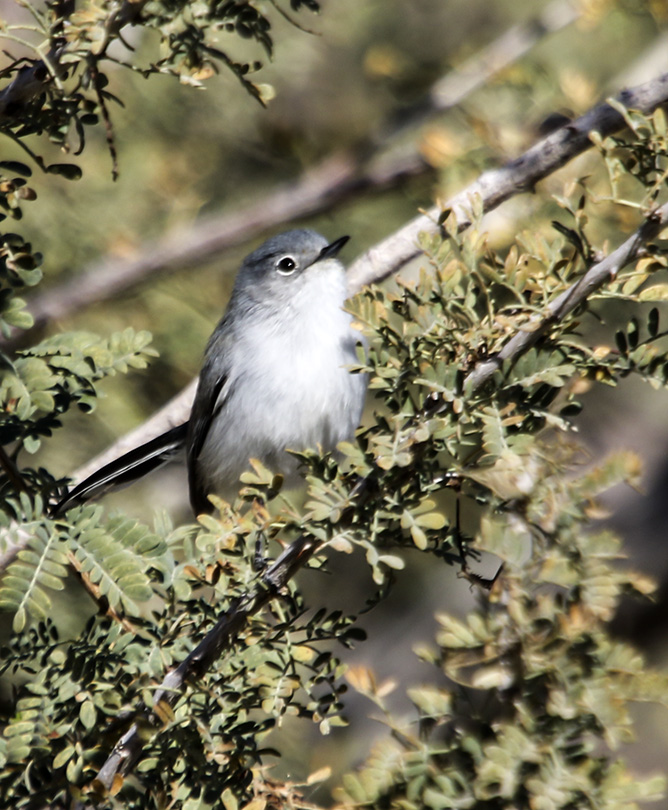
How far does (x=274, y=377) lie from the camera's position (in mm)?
3443

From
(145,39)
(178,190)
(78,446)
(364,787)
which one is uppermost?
(145,39)

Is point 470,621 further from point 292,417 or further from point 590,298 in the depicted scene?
point 292,417

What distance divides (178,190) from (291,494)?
165 cm

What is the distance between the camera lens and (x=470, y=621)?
122 cm

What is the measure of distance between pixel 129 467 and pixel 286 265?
53.7 inches

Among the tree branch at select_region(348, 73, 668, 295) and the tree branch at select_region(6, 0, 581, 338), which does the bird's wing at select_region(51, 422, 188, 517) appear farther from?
the tree branch at select_region(348, 73, 668, 295)

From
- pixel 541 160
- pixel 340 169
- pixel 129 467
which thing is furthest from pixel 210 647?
pixel 340 169

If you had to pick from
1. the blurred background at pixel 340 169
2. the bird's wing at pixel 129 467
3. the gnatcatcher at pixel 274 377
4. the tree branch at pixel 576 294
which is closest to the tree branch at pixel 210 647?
the tree branch at pixel 576 294

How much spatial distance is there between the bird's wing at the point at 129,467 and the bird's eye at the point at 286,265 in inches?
34.9

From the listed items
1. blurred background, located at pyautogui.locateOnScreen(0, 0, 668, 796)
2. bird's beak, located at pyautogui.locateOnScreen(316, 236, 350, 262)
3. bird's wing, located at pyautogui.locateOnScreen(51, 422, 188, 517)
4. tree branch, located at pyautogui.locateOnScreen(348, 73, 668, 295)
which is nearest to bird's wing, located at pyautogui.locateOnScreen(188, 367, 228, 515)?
bird's wing, located at pyautogui.locateOnScreen(51, 422, 188, 517)

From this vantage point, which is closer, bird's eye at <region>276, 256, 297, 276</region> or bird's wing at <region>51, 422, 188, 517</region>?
bird's wing at <region>51, 422, 188, 517</region>

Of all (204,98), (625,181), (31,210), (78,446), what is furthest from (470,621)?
(204,98)

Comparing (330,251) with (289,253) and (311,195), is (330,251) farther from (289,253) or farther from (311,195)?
(311,195)

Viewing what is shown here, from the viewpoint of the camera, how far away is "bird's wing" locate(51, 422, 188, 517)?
8.63 ft
